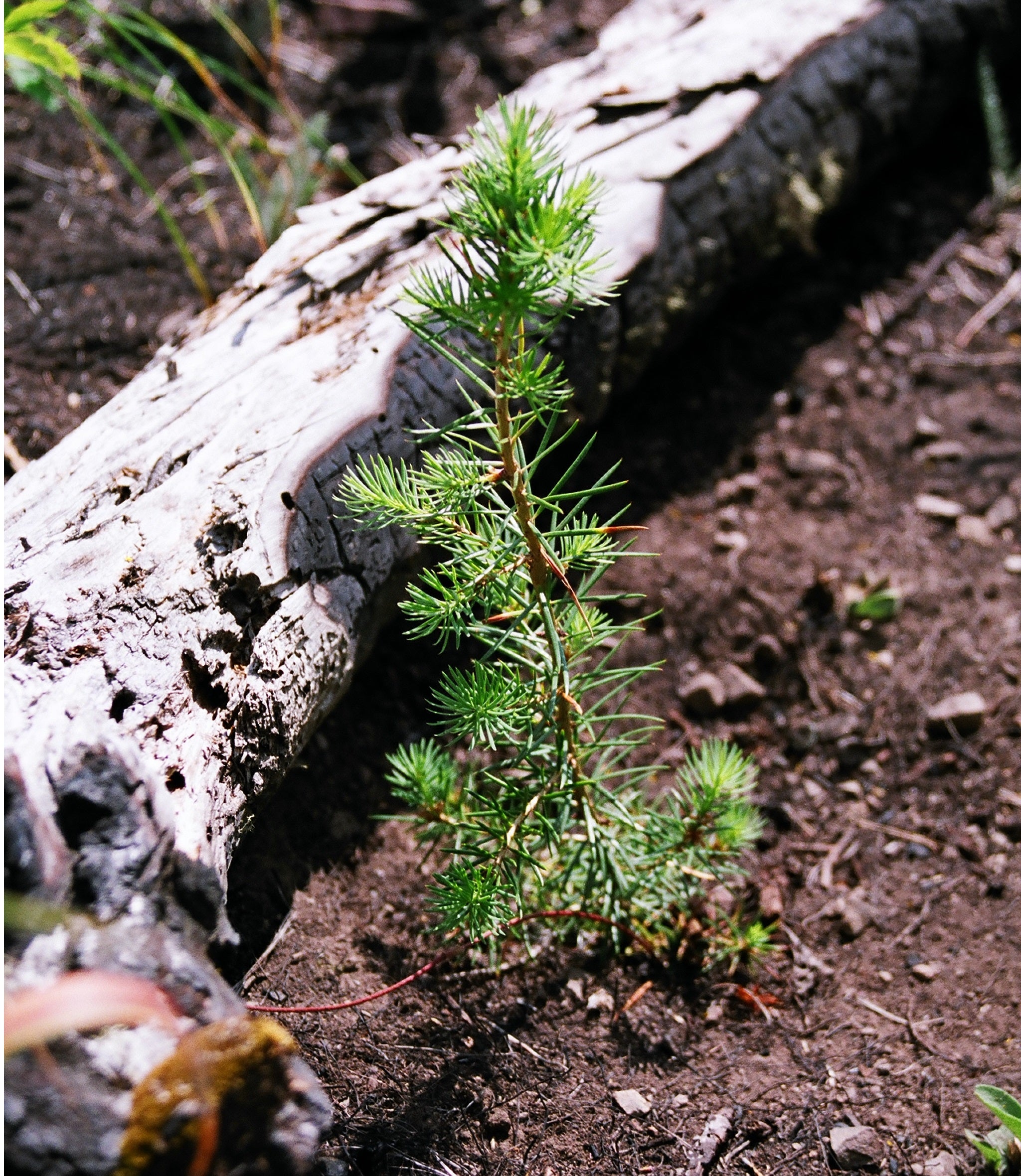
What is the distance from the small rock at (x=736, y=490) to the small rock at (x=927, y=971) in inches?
48.9

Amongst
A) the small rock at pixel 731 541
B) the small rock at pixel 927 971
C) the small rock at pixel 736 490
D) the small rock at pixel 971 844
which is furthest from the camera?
the small rock at pixel 736 490

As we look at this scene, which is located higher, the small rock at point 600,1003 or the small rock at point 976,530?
the small rock at point 600,1003

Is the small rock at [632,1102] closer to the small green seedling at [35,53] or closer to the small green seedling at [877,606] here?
the small green seedling at [877,606]

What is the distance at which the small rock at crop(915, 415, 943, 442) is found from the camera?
2623 mm

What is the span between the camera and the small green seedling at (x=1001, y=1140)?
1369 mm

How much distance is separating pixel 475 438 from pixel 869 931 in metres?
1.33

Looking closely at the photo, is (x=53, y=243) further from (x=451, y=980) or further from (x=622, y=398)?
(x=451, y=980)

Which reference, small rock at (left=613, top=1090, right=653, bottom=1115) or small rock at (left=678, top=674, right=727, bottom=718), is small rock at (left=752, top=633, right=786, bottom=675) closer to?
small rock at (left=678, top=674, right=727, bottom=718)

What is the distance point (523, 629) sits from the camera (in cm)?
140

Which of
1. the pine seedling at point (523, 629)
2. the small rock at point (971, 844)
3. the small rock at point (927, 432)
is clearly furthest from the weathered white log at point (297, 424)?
the small rock at point (971, 844)

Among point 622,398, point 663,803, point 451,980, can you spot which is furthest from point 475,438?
point 451,980

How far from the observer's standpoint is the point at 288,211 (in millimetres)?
2559

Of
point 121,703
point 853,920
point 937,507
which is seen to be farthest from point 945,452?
point 121,703

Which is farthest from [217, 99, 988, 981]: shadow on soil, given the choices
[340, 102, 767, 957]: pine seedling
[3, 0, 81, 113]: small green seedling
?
[3, 0, 81, 113]: small green seedling
